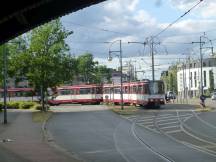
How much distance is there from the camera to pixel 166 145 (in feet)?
82.7

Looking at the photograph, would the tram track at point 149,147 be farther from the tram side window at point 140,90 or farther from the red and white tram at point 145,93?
the tram side window at point 140,90

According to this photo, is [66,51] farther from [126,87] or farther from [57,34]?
[126,87]

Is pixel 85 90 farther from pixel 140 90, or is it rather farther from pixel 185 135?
pixel 185 135

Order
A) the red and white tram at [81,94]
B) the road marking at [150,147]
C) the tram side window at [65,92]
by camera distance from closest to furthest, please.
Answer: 1. the road marking at [150,147]
2. the red and white tram at [81,94]
3. the tram side window at [65,92]

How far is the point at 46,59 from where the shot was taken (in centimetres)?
5800

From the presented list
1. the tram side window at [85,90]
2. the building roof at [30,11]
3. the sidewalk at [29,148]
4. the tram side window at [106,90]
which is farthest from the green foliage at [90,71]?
the building roof at [30,11]

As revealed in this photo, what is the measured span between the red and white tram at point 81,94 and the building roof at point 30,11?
63540 mm

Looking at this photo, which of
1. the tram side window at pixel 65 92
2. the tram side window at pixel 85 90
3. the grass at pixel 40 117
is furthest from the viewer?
the tram side window at pixel 65 92

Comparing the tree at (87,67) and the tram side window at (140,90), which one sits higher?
the tree at (87,67)

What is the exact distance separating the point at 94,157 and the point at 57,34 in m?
39.4

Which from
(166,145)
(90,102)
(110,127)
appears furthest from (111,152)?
(90,102)

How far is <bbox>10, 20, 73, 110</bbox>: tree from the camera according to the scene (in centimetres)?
5828

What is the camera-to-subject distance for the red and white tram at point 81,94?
8512 centimetres

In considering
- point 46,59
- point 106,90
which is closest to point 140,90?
point 46,59
